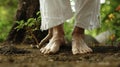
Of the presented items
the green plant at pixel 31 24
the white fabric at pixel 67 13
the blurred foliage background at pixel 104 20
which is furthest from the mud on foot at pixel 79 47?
the blurred foliage background at pixel 104 20

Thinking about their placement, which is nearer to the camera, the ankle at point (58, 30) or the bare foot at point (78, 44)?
the bare foot at point (78, 44)

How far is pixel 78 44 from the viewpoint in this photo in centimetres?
383

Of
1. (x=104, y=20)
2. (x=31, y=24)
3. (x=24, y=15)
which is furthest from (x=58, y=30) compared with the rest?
(x=104, y=20)

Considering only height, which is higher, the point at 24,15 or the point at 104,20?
the point at 24,15

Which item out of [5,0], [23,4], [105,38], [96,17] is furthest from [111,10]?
[96,17]

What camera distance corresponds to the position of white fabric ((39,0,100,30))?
12.1 feet

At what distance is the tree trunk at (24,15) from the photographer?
4.88m

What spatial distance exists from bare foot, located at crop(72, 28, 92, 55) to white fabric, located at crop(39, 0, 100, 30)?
0.35 feet

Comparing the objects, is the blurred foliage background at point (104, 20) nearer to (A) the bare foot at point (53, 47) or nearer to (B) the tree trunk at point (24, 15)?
(B) the tree trunk at point (24, 15)

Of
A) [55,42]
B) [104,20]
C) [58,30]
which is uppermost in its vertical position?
[58,30]

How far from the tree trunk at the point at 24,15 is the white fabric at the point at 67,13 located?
1.01 metres

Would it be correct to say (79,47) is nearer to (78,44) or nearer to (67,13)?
(78,44)

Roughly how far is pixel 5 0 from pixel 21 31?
313 centimetres

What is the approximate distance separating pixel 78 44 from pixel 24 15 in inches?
55.4
